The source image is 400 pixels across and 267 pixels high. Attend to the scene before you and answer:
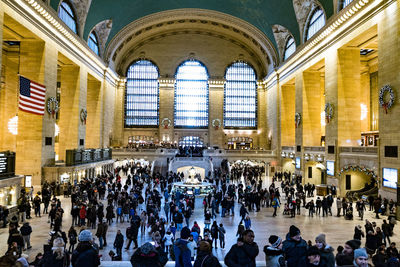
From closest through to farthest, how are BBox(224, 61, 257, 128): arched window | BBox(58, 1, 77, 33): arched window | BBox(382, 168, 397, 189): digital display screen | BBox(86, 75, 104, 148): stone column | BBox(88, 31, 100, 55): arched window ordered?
BBox(382, 168, 397, 189): digital display screen < BBox(58, 1, 77, 33): arched window < BBox(88, 31, 100, 55): arched window < BBox(86, 75, 104, 148): stone column < BBox(224, 61, 257, 128): arched window

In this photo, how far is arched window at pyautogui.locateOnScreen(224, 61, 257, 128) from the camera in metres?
45.7

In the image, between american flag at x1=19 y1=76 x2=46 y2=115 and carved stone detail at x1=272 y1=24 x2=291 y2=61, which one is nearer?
american flag at x1=19 y1=76 x2=46 y2=115

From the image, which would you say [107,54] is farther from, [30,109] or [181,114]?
[30,109]

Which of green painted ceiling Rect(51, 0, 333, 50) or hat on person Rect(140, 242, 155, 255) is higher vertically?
green painted ceiling Rect(51, 0, 333, 50)

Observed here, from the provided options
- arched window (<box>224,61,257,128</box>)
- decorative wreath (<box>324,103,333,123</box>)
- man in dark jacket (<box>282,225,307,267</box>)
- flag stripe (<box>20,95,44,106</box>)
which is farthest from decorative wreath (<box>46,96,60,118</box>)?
arched window (<box>224,61,257,128</box>)

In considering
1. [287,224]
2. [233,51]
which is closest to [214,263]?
[287,224]

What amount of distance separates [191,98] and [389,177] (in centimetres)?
3249

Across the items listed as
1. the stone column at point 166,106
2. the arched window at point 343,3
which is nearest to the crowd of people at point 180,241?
the arched window at point 343,3

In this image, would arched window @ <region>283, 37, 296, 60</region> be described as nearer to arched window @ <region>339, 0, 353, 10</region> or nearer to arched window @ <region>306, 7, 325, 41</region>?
arched window @ <region>306, 7, 325, 41</region>

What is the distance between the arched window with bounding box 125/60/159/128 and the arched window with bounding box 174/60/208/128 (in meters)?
3.27

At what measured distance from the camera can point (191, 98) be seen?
45.7 metres

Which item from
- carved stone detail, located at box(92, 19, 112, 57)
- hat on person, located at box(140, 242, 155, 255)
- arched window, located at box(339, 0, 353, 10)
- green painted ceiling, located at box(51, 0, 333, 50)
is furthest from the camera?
carved stone detail, located at box(92, 19, 112, 57)

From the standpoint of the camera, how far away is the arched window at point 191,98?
4547cm

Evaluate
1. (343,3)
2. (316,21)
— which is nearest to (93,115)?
(316,21)
